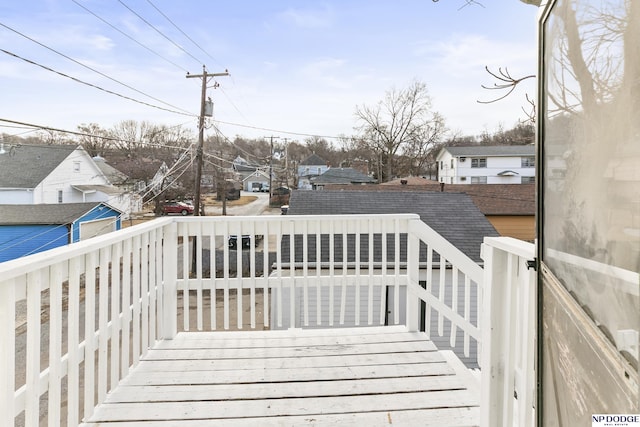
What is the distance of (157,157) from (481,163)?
72.9 feet

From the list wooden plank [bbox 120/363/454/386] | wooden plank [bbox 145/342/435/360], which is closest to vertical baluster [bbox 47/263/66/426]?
wooden plank [bbox 120/363/454/386]

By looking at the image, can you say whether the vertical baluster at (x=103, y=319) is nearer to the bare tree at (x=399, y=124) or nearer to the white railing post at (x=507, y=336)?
the white railing post at (x=507, y=336)

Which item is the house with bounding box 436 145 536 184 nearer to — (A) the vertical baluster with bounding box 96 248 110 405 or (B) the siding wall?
(B) the siding wall

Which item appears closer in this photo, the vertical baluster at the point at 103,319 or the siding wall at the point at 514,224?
the vertical baluster at the point at 103,319

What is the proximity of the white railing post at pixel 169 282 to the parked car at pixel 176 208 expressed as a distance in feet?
50.6

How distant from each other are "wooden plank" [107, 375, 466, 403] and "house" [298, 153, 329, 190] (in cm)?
3286

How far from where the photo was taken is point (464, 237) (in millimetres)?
8484


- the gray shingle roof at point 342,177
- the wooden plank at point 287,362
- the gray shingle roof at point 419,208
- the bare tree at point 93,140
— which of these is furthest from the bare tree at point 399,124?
the wooden plank at point 287,362

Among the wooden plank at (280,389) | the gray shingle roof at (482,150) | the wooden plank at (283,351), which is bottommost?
the wooden plank at (280,389)

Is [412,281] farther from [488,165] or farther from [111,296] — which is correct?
[488,165]

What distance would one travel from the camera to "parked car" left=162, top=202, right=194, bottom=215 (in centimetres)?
1730

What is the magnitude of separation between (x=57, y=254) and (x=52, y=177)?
8.66 m

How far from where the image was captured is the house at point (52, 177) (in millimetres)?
7000

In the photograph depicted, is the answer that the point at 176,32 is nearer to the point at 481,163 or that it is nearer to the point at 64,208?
the point at 64,208
